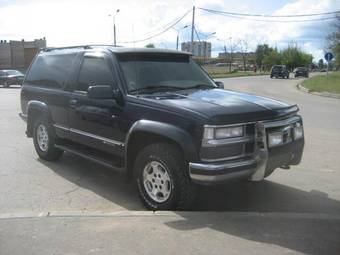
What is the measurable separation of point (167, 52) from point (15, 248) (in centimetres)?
344

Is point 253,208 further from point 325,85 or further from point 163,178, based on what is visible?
point 325,85

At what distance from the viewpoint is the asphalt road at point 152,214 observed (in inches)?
165

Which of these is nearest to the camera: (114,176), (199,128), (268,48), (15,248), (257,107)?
(15,248)

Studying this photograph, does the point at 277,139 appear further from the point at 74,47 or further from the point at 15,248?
the point at 74,47

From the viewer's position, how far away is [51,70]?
25.0 feet

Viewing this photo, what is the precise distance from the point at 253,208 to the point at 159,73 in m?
2.05

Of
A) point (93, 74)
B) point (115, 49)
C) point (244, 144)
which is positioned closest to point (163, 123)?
point (244, 144)

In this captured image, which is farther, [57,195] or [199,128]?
[57,195]

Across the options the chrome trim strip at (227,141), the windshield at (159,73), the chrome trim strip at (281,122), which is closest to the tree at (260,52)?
the windshield at (159,73)

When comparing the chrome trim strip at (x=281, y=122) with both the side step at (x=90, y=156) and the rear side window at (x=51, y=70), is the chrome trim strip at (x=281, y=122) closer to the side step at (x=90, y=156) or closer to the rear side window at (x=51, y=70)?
the side step at (x=90, y=156)

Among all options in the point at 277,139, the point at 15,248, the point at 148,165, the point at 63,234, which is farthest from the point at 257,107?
the point at 15,248

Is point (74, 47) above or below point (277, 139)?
above

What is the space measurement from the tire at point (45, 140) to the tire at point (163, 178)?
2481mm

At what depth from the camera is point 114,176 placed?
23.1 feet
